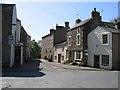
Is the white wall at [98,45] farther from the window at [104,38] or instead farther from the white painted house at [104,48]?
the window at [104,38]

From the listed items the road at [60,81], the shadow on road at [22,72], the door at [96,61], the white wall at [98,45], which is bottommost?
the shadow on road at [22,72]

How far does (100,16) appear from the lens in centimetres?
4353

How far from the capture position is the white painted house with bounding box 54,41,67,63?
168 ft

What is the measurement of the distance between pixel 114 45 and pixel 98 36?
3.89m

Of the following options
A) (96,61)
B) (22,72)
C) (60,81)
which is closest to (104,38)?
(96,61)

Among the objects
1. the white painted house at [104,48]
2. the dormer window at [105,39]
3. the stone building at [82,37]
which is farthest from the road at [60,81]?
the stone building at [82,37]

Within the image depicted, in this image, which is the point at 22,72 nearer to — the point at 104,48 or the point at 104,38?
the point at 104,48

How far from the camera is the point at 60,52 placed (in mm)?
53406

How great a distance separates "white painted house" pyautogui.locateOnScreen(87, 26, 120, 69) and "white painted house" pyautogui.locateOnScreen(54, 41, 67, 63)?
12150 millimetres

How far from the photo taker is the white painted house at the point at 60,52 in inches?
2014

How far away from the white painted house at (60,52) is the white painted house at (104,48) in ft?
39.9

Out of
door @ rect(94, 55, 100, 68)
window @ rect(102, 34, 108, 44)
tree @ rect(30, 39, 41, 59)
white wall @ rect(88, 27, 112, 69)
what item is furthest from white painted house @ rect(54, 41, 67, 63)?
tree @ rect(30, 39, 41, 59)

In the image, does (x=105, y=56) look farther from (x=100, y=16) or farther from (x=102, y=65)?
(x=100, y=16)

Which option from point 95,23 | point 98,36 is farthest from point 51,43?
point 98,36
